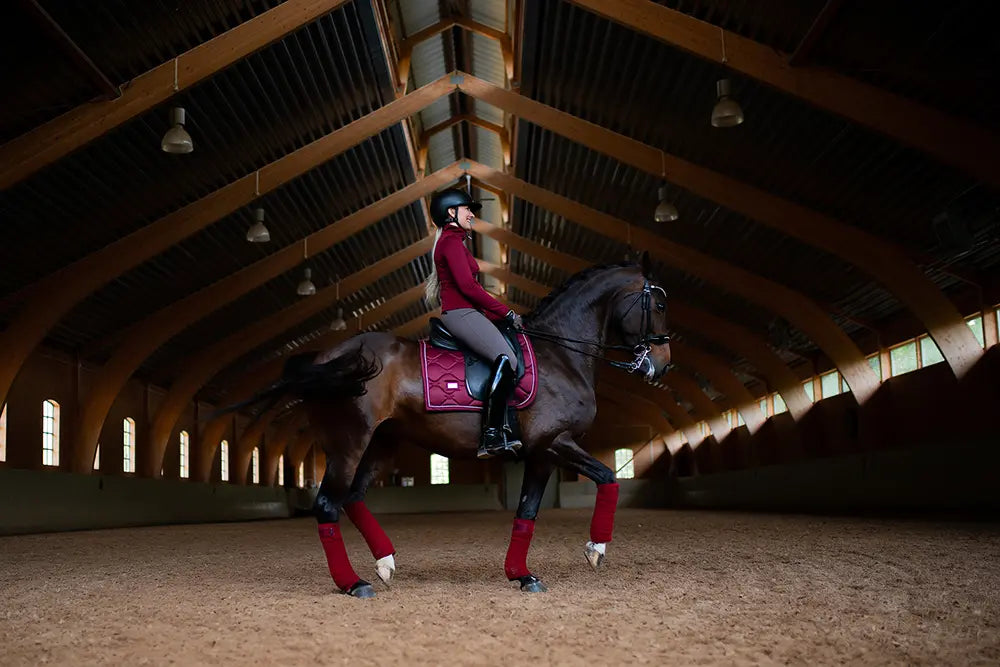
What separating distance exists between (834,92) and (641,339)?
7.88m

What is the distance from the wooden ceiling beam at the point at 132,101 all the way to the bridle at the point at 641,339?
8435 mm

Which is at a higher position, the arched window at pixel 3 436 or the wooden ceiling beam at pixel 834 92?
the wooden ceiling beam at pixel 834 92

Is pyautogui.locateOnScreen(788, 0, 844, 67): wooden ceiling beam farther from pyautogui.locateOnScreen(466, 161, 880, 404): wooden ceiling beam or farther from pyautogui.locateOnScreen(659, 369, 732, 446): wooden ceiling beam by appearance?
pyautogui.locateOnScreen(659, 369, 732, 446): wooden ceiling beam

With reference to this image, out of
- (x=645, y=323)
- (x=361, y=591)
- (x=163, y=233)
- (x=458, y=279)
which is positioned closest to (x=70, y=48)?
(x=163, y=233)

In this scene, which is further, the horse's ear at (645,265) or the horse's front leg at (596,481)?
the horse's ear at (645,265)

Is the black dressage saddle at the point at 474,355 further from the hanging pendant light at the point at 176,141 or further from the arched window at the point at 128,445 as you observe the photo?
the arched window at the point at 128,445

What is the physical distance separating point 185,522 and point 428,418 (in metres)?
24.0

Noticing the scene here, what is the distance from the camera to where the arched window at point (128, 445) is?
29.7m

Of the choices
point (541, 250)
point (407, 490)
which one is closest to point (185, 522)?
point (541, 250)

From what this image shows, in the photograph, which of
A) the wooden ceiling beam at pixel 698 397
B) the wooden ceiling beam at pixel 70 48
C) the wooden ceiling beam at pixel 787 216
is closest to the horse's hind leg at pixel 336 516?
the wooden ceiling beam at pixel 70 48

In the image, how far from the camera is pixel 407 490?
45.1m

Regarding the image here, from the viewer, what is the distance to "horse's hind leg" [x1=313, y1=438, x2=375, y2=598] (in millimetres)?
7034

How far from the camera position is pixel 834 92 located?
1396 cm

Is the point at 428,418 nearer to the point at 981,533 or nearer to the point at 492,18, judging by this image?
the point at 981,533
